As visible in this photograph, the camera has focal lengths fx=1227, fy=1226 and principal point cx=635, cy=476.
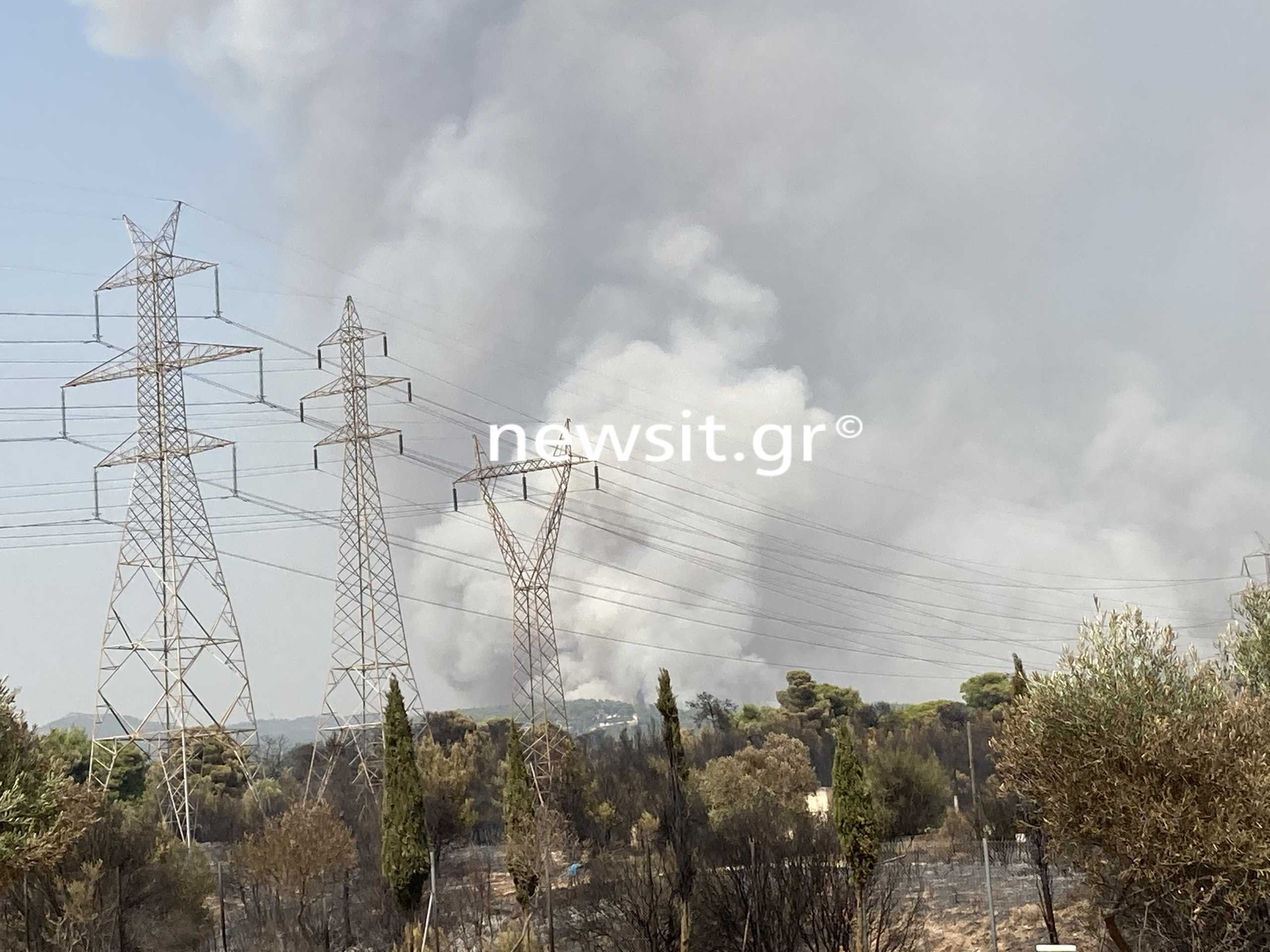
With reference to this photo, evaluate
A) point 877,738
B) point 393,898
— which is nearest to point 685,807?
point 393,898

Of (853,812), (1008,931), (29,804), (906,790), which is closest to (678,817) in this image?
(853,812)

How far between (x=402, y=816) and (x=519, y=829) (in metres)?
3.18

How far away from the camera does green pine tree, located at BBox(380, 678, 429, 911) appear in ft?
102

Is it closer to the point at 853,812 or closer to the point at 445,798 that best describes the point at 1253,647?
the point at 853,812

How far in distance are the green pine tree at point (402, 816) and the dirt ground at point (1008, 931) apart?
12796mm

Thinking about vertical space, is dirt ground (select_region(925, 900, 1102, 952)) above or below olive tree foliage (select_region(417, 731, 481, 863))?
below

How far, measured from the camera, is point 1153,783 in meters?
18.4

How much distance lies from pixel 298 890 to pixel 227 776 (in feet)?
151

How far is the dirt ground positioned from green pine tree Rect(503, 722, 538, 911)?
9.70m

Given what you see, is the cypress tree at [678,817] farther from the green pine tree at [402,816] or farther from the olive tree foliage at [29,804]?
the olive tree foliage at [29,804]

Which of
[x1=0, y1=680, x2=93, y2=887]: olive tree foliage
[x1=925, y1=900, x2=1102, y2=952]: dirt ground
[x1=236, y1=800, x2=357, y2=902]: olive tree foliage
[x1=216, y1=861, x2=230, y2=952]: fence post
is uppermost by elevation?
[x1=0, y1=680, x2=93, y2=887]: olive tree foliage

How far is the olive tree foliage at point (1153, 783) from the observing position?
58.7ft

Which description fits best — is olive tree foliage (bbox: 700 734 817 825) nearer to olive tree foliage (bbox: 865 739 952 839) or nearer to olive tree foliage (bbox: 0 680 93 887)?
olive tree foliage (bbox: 865 739 952 839)

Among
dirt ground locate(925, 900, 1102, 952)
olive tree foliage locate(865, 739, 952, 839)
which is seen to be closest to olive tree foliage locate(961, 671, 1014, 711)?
olive tree foliage locate(865, 739, 952, 839)
